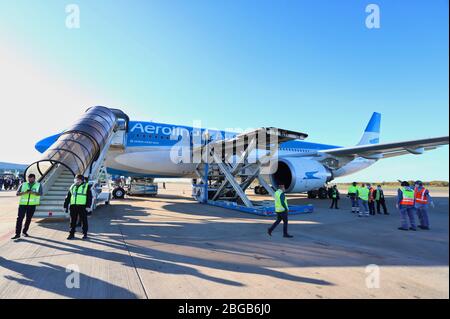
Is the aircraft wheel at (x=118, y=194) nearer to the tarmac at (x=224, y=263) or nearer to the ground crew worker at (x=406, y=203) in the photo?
the tarmac at (x=224, y=263)

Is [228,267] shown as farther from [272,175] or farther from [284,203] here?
[272,175]

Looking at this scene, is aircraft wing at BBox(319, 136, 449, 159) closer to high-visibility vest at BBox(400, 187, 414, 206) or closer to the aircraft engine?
the aircraft engine

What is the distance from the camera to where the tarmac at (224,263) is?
2941 millimetres

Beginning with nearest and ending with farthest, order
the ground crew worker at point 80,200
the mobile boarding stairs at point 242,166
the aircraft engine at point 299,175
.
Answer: the ground crew worker at point 80,200
the mobile boarding stairs at point 242,166
the aircraft engine at point 299,175

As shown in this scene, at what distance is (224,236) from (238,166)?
552 cm

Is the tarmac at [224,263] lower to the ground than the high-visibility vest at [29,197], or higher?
lower

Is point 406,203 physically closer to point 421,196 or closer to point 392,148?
point 421,196

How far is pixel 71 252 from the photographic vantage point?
462 centimetres

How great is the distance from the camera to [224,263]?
4055 mm

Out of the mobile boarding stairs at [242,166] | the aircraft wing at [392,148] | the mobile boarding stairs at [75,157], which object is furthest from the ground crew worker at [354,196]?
the mobile boarding stairs at [75,157]

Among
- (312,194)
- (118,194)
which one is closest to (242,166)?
Result: (312,194)

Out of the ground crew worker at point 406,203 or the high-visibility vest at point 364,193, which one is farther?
the high-visibility vest at point 364,193

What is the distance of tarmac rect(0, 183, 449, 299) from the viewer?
9.65 ft
